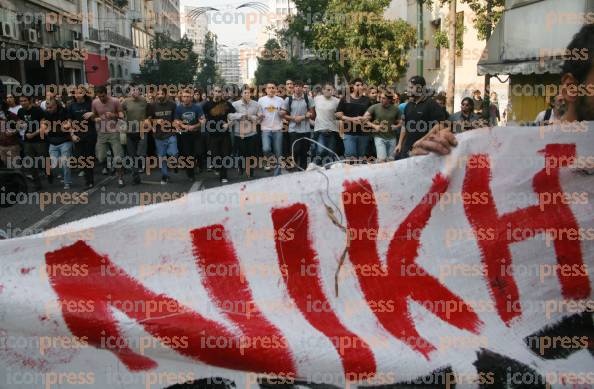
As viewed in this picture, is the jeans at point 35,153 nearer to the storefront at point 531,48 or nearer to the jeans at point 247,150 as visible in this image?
the jeans at point 247,150

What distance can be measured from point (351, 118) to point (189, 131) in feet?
10.5

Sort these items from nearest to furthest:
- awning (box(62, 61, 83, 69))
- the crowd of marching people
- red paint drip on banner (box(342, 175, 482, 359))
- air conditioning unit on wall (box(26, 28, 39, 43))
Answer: red paint drip on banner (box(342, 175, 482, 359)) < the crowd of marching people < air conditioning unit on wall (box(26, 28, 39, 43)) < awning (box(62, 61, 83, 69))

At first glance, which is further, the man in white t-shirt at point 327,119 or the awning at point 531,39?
the man in white t-shirt at point 327,119

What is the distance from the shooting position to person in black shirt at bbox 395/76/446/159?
29.7 ft

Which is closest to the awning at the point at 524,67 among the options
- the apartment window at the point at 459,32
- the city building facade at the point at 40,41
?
the apartment window at the point at 459,32

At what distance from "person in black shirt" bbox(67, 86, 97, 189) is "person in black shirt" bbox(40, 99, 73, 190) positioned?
0.53ft

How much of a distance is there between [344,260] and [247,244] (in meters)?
0.47

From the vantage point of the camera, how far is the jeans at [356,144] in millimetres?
11281

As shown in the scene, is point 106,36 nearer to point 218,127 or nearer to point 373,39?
point 373,39

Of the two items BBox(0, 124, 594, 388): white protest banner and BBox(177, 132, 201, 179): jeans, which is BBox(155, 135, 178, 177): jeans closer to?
BBox(177, 132, 201, 179): jeans

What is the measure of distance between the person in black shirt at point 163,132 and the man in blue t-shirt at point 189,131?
176 millimetres

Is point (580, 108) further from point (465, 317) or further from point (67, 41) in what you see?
point (67, 41)

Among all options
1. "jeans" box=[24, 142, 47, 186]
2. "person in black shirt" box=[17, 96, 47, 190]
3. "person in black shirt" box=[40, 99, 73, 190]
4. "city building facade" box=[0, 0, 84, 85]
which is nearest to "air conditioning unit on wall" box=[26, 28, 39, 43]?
"city building facade" box=[0, 0, 84, 85]

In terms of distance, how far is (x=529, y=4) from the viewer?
12.6m
